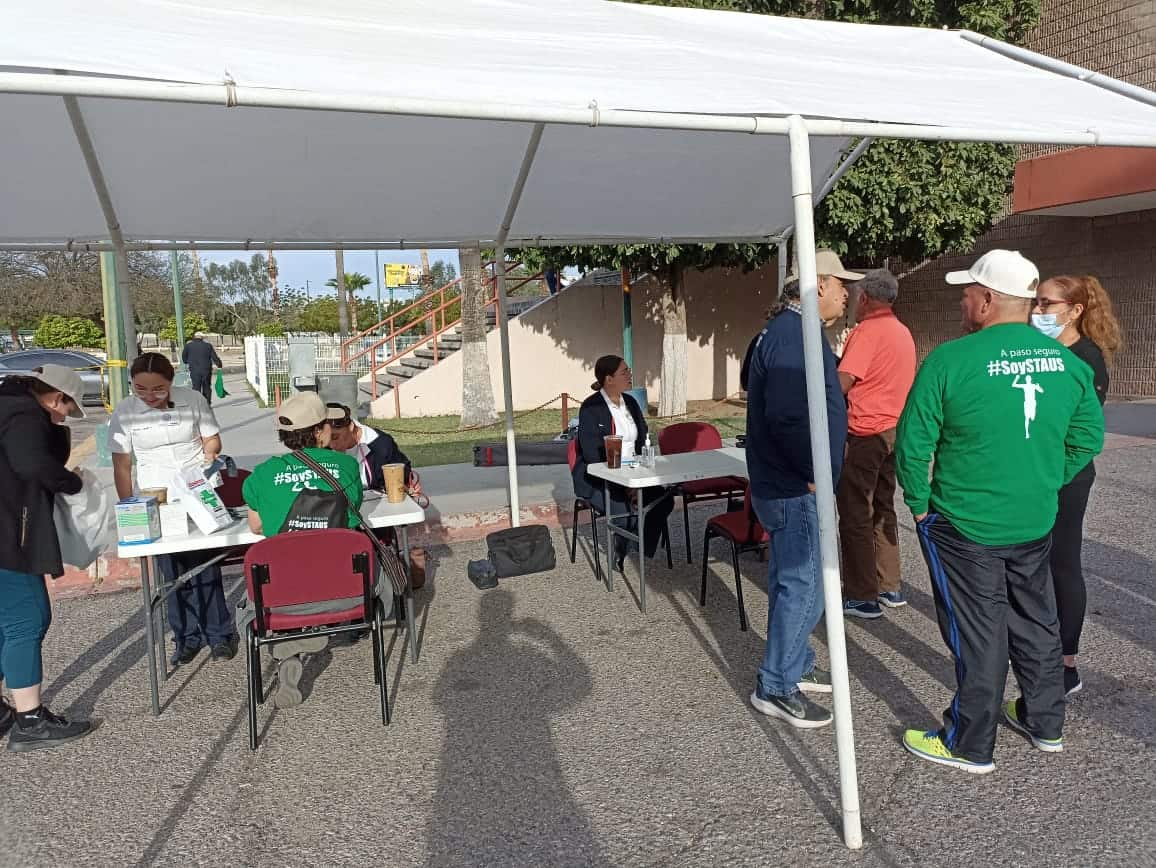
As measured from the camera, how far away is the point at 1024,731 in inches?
121

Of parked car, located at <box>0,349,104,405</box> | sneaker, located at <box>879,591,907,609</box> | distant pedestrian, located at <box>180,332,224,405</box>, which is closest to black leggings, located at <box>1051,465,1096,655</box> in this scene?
sneaker, located at <box>879,591,907,609</box>

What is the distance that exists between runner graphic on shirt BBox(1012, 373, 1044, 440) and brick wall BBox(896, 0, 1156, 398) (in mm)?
12449

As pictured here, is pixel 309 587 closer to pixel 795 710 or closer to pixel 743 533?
pixel 795 710

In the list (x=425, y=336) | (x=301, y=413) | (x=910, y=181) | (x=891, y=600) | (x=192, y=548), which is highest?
(x=910, y=181)

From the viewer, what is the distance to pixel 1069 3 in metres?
13.5

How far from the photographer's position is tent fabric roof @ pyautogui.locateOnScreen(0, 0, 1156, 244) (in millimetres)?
2557

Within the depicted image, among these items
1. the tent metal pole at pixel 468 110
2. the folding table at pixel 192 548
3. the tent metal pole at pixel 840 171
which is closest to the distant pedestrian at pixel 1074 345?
the tent metal pole at pixel 468 110

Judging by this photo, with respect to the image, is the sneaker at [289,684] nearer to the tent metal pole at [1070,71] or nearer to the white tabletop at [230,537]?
the white tabletop at [230,537]

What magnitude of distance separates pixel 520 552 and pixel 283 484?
220cm

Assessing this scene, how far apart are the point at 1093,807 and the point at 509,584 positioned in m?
3.41

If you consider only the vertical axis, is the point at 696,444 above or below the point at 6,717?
above

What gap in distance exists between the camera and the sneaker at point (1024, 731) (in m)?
2.96

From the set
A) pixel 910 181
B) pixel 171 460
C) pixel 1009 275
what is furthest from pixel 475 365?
pixel 1009 275

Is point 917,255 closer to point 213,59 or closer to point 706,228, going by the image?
point 706,228
